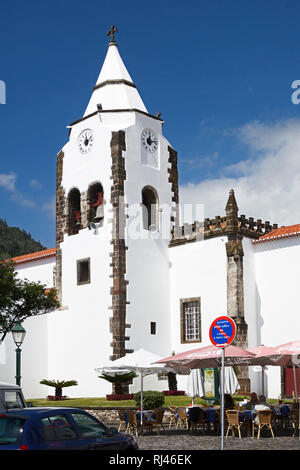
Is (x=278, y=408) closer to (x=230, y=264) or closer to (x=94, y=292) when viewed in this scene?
(x=230, y=264)

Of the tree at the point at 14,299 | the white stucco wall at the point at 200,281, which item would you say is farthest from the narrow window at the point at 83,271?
the tree at the point at 14,299

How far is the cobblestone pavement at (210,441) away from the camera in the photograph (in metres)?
16.8

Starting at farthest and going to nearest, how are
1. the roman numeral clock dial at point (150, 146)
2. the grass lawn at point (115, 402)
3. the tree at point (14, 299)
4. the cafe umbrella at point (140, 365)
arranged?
the roman numeral clock dial at point (150, 146) → the tree at point (14, 299) → the grass lawn at point (115, 402) → the cafe umbrella at point (140, 365)

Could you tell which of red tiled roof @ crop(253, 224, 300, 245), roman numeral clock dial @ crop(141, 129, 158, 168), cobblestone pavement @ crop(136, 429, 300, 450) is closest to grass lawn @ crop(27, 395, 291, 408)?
cobblestone pavement @ crop(136, 429, 300, 450)

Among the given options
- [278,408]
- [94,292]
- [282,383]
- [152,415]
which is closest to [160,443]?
[152,415]

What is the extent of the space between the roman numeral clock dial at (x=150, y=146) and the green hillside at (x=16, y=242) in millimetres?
55239

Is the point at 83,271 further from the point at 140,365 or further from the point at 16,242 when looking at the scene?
the point at 16,242

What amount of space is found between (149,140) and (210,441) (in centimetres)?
1940

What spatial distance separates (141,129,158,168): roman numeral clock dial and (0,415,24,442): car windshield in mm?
25097

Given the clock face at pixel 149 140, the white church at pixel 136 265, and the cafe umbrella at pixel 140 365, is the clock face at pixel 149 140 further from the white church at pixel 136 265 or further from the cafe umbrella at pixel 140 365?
the cafe umbrella at pixel 140 365

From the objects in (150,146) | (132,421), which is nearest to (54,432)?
(132,421)

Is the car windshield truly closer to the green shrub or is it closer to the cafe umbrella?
the cafe umbrella

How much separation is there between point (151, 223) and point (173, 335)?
5.74 metres

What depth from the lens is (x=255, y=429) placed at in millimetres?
20688
